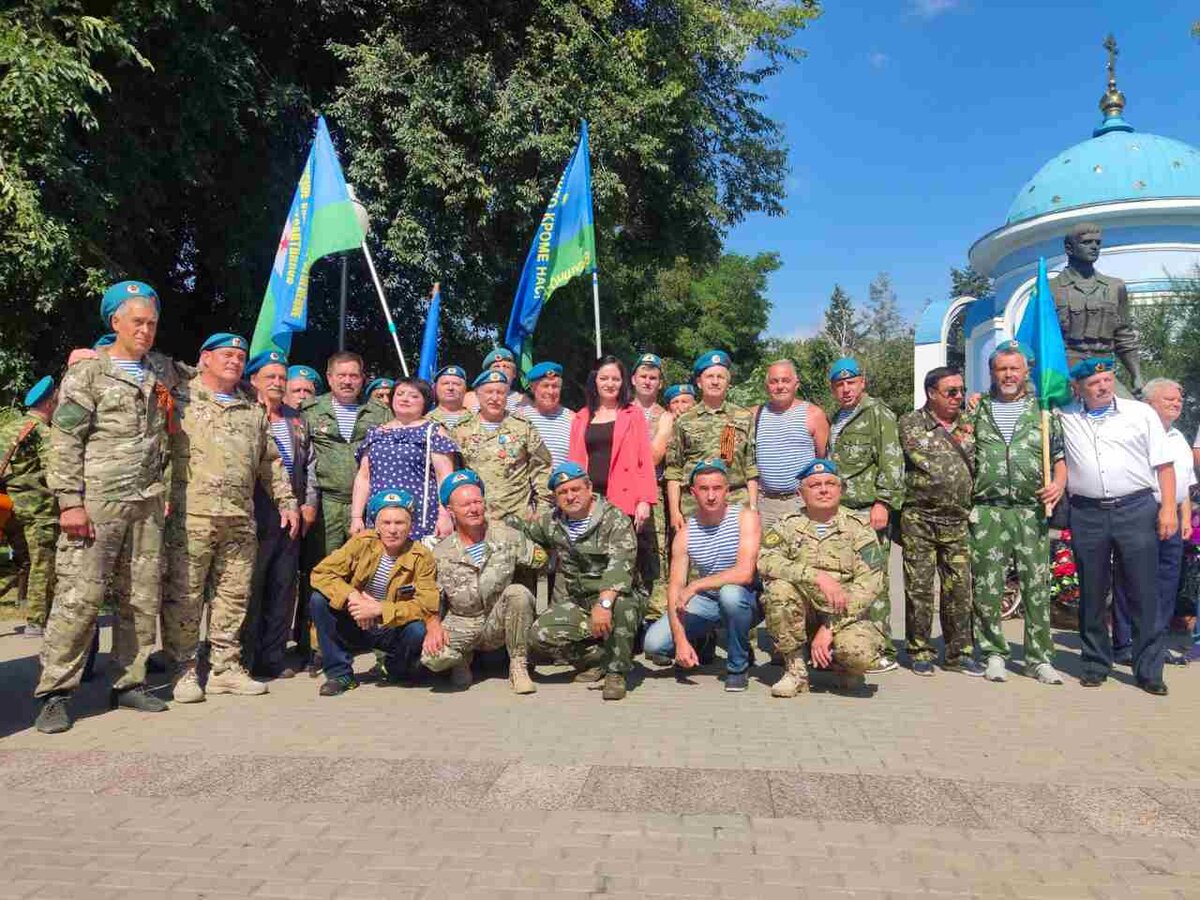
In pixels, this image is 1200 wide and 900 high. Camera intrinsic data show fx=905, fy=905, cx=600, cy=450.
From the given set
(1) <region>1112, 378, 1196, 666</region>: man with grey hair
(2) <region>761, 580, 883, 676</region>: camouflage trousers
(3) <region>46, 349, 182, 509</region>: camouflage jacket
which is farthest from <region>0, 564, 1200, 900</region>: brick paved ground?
(3) <region>46, 349, 182, 509</region>: camouflage jacket

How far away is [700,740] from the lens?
14.4 ft

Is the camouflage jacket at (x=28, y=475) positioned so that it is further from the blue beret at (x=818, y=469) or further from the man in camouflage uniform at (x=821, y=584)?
the blue beret at (x=818, y=469)

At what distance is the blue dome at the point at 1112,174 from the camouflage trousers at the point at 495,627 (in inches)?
886

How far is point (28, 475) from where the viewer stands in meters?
6.89

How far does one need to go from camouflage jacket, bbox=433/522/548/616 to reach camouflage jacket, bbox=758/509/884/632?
4.92ft

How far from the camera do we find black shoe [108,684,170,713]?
16.3 ft

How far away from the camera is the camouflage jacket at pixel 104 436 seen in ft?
15.3

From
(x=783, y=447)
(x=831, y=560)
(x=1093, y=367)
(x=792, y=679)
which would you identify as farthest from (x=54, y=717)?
(x=1093, y=367)

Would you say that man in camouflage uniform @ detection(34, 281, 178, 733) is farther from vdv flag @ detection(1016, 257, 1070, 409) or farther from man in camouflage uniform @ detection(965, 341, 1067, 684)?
vdv flag @ detection(1016, 257, 1070, 409)

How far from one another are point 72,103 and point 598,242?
7693 millimetres

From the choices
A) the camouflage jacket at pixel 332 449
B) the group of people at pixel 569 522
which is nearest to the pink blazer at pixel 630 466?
the group of people at pixel 569 522

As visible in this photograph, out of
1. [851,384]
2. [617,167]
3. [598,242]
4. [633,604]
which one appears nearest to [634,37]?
[617,167]

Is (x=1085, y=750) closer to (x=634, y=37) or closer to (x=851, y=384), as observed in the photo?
(x=851, y=384)

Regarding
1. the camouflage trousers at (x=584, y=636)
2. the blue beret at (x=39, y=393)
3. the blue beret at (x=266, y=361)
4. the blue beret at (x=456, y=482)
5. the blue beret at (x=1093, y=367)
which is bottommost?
the camouflage trousers at (x=584, y=636)
